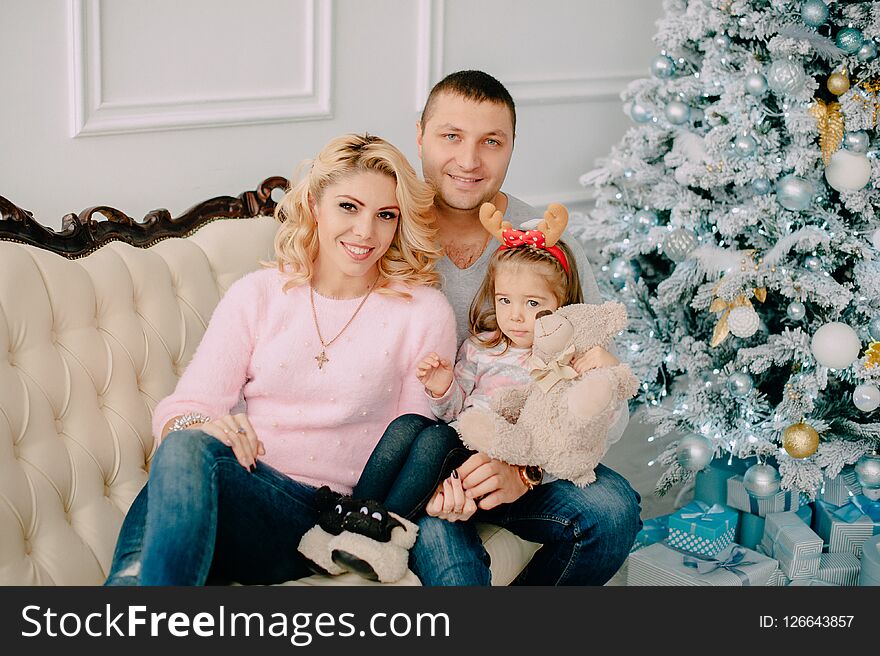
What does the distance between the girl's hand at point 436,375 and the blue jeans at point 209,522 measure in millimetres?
337

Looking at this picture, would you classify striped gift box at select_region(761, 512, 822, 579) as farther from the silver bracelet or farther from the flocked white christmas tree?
the silver bracelet

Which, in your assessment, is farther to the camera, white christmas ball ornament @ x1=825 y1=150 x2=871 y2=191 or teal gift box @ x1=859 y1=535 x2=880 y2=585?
teal gift box @ x1=859 y1=535 x2=880 y2=585

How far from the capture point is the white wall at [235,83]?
89.9 inches

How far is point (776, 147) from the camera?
8.68ft

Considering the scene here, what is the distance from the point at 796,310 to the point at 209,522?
174 cm

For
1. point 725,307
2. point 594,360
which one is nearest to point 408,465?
point 594,360

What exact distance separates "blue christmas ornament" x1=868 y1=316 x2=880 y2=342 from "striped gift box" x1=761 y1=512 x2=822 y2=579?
644mm

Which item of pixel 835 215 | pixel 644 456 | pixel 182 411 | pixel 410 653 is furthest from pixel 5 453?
pixel 644 456

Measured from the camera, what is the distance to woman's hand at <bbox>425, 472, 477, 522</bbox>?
6.32ft

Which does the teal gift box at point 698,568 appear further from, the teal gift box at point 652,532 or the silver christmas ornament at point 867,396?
the silver christmas ornament at point 867,396

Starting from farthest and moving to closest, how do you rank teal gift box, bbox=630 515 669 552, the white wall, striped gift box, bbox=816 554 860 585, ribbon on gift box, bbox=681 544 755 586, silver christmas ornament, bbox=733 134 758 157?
teal gift box, bbox=630 515 669 552 < striped gift box, bbox=816 554 860 585 < ribbon on gift box, bbox=681 544 755 586 < silver christmas ornament, bbox=733 134 758 157 < the white wall

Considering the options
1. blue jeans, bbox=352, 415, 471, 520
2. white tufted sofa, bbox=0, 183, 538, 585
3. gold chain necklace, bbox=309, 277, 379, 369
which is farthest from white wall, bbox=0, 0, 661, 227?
blue jeans, bbox=352, 415, 471, 520

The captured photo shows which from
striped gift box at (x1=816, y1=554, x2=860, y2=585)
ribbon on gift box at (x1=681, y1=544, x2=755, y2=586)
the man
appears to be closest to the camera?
the man

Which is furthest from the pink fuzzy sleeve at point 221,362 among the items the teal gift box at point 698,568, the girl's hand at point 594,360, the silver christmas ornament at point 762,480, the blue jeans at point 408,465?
the silver christmas ornament at point 762,480
